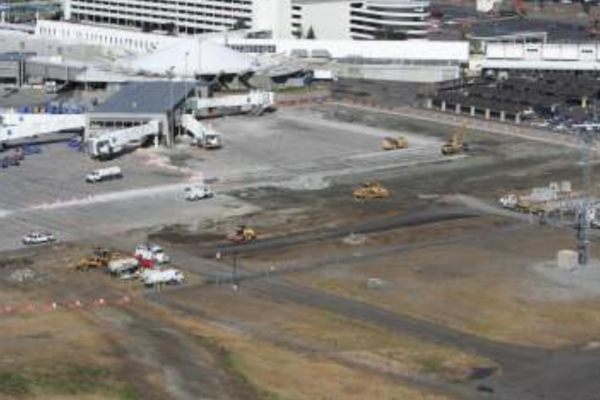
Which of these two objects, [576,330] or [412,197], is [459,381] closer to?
[576,330]

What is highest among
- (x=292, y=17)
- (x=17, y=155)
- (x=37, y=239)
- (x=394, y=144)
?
(x=292, y=17)

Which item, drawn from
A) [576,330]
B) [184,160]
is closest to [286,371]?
[576,330]

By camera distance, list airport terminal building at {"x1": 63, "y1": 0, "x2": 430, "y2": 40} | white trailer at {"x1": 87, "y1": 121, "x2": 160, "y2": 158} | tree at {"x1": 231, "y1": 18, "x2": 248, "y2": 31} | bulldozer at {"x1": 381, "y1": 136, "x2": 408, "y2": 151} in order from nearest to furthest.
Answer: white trailer at {"x1": 87, "y1": 121, "x2": 160, "y2": 158}
bulldozer at {"x1": 381, "y1": 136, "x2": 408, "y2": 151}
airport terminal building at {"x1": 63, "y1": 0, "x2": 430, "y2": 40}
tree at {"x1": 231, "y1": 18, "x2": 248, "y2": 31}

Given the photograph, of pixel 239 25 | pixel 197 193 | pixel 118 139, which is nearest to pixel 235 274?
pixel 197 193

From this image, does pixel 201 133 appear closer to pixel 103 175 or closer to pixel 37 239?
pixel 103 175

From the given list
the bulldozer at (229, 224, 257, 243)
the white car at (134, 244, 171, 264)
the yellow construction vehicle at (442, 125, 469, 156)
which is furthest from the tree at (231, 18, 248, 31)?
the white car at (134, 244, 171, 264)

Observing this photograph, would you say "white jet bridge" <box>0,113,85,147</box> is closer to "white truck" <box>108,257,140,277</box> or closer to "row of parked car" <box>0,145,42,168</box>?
"row of parked car" <box>0,145,42,168</box>
